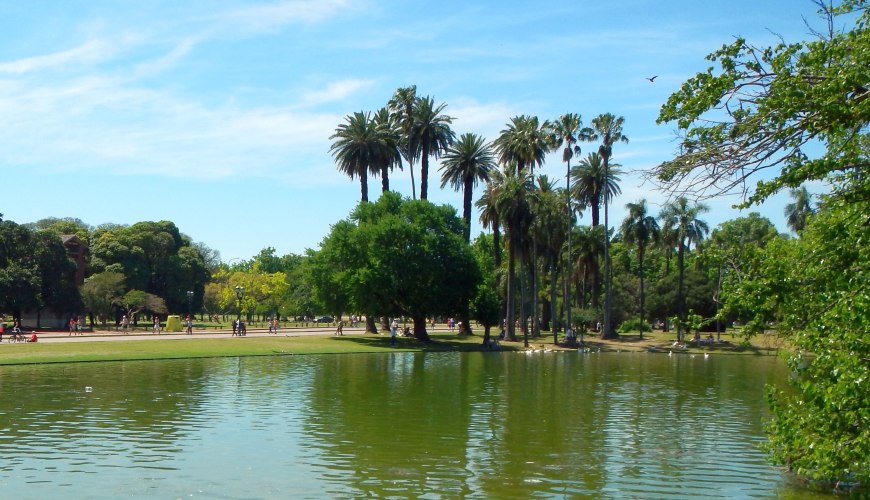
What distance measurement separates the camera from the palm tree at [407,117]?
83.0 meters

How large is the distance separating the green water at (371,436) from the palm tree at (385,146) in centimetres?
4243

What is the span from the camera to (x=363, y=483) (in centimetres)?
1692

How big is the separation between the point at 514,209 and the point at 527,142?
8056 millimetres

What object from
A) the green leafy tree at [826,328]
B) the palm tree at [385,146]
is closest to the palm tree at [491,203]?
the palm tree at [385,146]

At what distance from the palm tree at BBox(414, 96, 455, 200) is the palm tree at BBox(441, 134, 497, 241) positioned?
105 cm

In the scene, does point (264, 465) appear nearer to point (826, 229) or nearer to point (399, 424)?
point (399, 424)

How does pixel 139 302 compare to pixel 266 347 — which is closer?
pixel 266 347

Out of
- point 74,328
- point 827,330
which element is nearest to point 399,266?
point 74,328

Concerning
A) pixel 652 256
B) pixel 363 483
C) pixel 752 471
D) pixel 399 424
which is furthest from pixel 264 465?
pixel 652 256

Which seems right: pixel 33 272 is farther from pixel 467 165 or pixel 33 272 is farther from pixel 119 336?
pixel 467 165

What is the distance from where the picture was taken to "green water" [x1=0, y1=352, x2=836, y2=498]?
16.8 meters

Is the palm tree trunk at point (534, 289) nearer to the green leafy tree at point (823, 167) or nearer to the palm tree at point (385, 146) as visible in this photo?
the palm tree at point (385, 146)

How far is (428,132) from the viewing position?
3246 inches

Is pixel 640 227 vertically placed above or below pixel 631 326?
above
